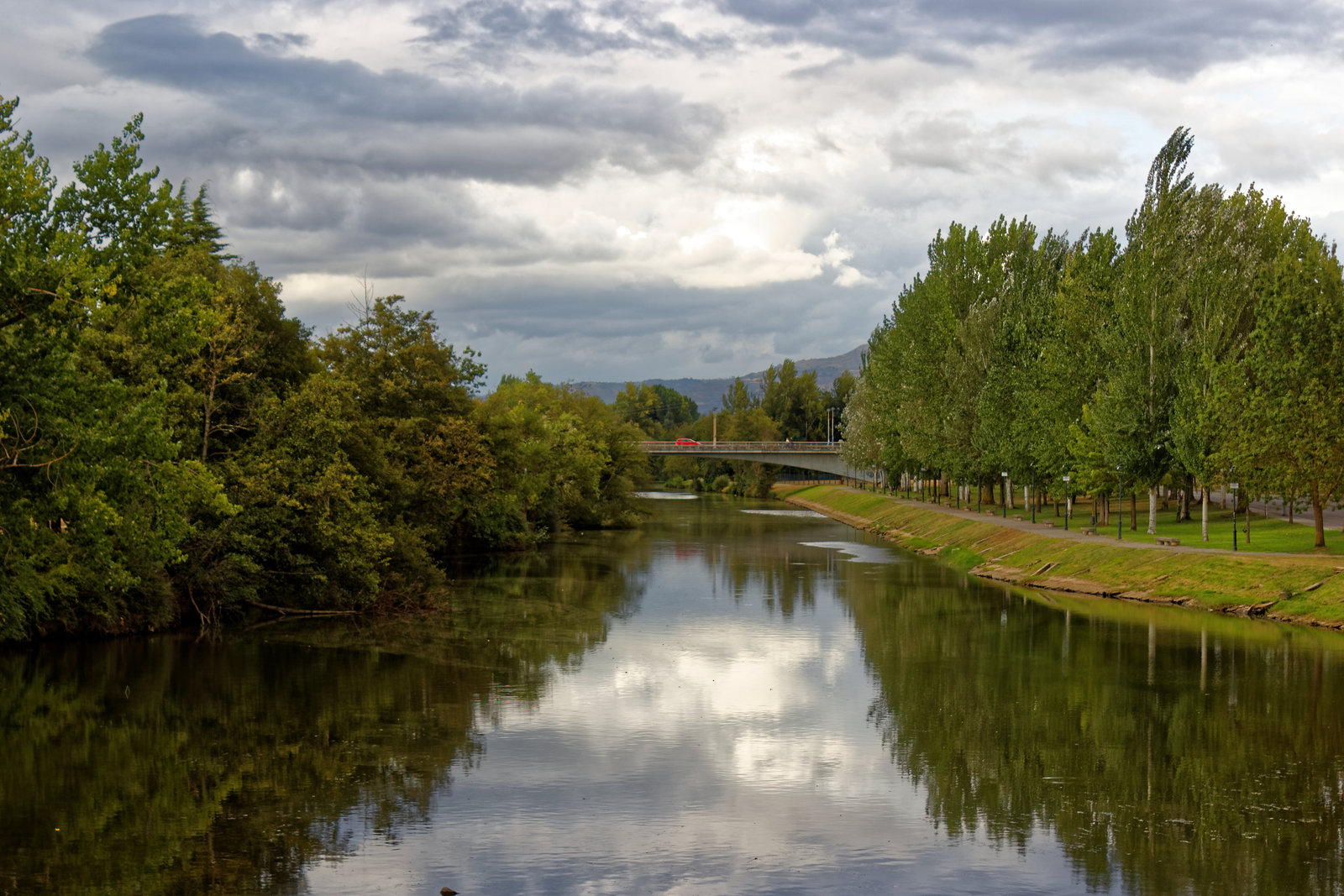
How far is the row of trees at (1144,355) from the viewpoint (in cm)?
5197

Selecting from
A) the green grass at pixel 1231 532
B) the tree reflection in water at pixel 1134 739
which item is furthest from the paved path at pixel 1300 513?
the tree reflection in water at pixel 1134 739

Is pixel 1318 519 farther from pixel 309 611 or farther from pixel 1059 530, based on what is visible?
pixel 309 611

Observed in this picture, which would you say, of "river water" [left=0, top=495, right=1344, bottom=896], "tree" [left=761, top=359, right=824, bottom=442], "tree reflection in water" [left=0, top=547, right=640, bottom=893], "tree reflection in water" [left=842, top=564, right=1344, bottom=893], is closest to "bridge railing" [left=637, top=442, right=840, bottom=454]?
"tree" [left=761, top=359, right=824, bottom=442]

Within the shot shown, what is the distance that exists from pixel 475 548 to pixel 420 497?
17948 millimetres

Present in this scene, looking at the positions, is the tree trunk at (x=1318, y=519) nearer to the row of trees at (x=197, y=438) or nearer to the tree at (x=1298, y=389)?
the tree at (x=1298, y=389)

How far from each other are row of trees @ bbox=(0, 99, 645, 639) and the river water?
106 inches

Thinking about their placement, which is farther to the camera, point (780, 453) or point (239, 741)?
point (780, 453)

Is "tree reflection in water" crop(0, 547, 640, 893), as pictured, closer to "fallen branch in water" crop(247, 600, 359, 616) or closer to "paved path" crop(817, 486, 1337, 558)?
"fallen branch in water" crop(247, 600, 359, 616)

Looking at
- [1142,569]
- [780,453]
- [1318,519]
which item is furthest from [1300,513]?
[780,453]

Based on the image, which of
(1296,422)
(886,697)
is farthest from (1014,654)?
(1296,422)

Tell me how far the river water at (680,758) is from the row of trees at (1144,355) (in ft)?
36.3

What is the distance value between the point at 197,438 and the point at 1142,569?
1569 inches

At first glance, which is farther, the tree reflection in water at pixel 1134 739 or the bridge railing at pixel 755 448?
the bridge railing at pixel 755 448

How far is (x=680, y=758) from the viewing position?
2752cm
